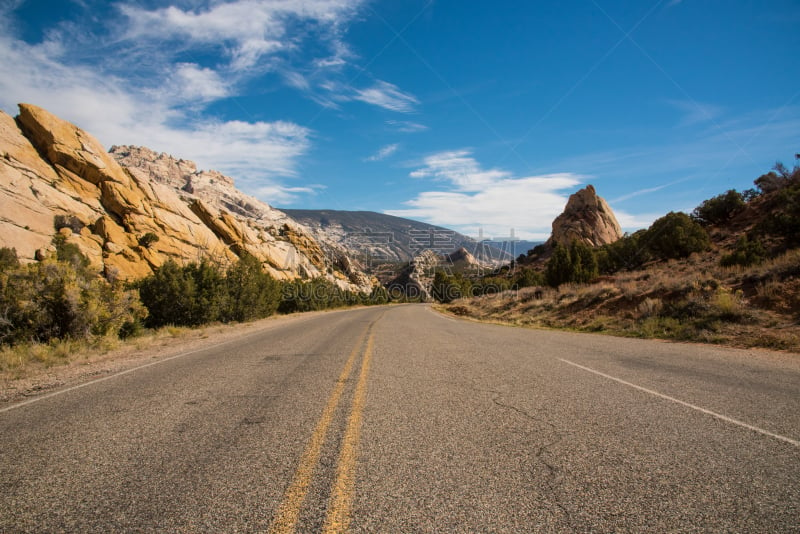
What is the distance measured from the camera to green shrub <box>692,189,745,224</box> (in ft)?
173

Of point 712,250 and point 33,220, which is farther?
point 712,250

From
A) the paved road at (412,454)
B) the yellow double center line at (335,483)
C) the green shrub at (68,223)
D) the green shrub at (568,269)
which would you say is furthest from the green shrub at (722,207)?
the green shrub at (68,223)

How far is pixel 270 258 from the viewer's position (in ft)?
217

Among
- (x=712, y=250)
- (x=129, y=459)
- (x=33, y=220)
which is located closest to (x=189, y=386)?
(x=129, y=459)

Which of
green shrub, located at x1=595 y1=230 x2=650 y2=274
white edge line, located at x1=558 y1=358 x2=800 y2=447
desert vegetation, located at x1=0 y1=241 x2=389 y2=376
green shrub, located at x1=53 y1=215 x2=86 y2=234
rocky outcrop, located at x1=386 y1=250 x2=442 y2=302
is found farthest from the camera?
rocky outcrop, located at x1=386 y1=250 x2=442 y2=302

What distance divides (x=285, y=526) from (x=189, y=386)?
505cm

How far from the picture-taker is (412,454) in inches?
141

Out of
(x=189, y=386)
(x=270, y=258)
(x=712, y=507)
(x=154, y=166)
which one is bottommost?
(x=189, y=386)

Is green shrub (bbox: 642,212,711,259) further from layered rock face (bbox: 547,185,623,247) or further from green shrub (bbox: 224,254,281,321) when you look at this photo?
layered rock face (bbox: 547,185,623,247)

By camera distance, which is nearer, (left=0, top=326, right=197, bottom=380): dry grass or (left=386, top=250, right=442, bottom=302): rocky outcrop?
(left=0, top=326, right=197, bottom=380): dry grass

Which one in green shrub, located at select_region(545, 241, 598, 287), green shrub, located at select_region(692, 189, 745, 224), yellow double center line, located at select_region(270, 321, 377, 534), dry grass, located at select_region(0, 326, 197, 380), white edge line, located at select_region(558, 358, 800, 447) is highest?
green shrub, located at select_region(692, 189, 745, 224)

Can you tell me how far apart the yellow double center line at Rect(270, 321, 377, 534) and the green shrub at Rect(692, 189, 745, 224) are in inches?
2670

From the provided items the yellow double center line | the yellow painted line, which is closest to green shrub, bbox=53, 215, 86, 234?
the yellow double center line

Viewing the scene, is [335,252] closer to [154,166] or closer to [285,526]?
[154,166]
